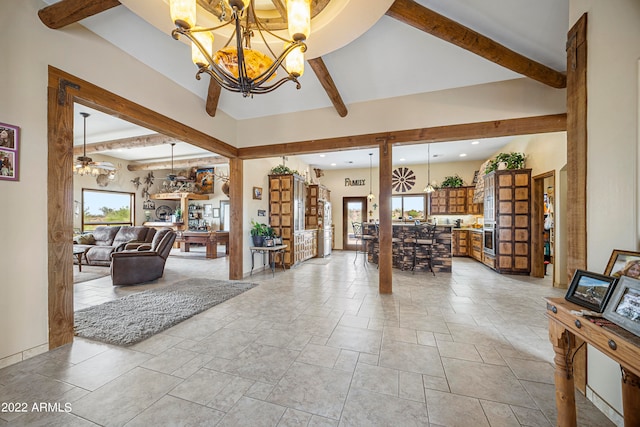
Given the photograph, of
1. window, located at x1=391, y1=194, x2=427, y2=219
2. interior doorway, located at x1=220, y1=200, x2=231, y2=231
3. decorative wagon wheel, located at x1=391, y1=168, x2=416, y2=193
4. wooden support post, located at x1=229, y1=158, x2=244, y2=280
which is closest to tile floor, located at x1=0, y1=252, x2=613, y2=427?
wooden support post, located at x1=229, y1=158, x2=244, y2=280

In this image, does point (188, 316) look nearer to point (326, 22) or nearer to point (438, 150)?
point (326, 22)

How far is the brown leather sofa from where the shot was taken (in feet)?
20.1

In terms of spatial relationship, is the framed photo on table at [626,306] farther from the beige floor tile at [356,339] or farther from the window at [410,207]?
the window at [410,207]

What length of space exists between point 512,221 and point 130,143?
967 cm

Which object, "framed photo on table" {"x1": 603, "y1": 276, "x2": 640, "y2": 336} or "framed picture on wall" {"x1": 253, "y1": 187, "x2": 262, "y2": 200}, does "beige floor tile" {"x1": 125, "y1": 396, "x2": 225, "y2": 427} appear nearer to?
"framed photo on table" {"x1": 603, "y1": 276, "x2": 640, "y2": 336}

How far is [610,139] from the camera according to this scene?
5.34 feet

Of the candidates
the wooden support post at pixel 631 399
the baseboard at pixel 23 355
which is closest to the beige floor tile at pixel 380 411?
the wooden support post at pixel 631 399

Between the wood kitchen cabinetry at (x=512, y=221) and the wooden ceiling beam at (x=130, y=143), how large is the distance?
795 centimetres

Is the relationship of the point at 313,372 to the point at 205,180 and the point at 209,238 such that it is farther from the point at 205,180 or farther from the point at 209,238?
the point at 205,180

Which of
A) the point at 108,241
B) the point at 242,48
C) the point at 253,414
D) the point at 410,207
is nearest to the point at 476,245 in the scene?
the point at 410,207

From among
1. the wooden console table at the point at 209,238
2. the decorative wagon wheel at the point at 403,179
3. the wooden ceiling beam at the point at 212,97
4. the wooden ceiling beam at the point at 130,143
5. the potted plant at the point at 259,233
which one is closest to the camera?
the wooden ceiling beam at the point at 212,97

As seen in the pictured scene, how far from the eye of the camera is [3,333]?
207 cm

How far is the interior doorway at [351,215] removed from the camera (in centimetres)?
991

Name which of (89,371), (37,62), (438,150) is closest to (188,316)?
(89,371)
